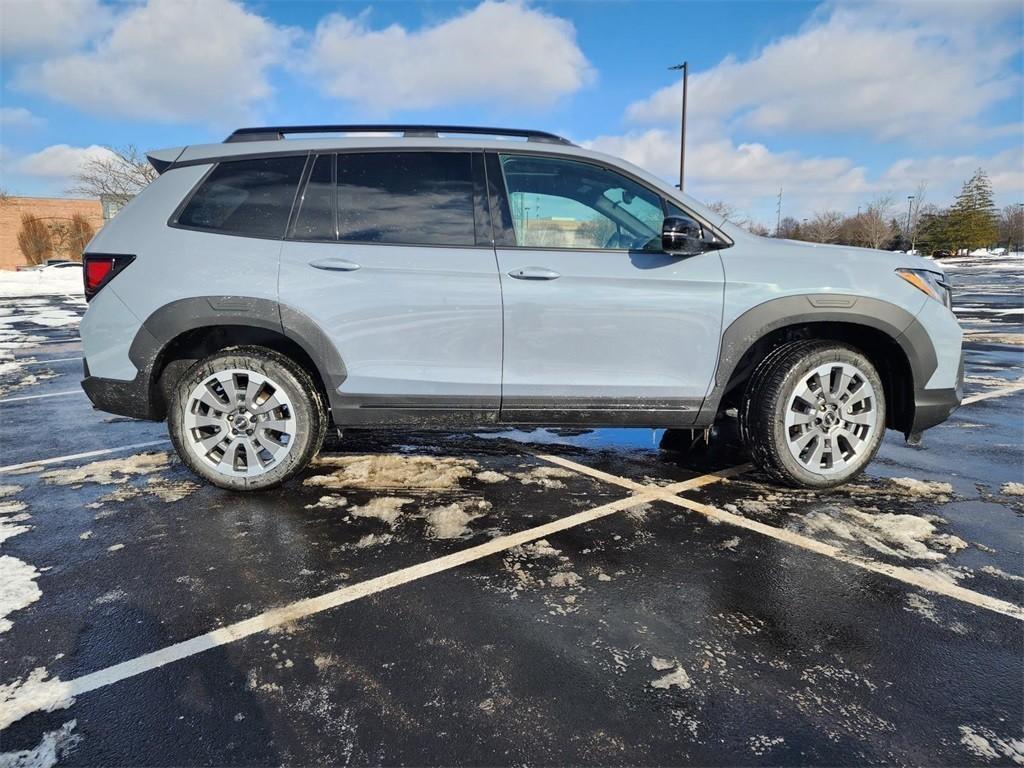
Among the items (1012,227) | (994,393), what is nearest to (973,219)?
(1012,227)

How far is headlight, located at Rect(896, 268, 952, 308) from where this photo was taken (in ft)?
11.6

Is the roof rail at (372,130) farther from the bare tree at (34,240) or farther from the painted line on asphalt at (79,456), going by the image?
the bare tree at (34,240)

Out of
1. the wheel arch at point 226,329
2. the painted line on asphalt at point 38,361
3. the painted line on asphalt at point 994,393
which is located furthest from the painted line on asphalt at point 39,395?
the painted line on asphalt at point 994,393

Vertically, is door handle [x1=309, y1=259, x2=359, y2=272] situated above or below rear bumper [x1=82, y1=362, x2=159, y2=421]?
above

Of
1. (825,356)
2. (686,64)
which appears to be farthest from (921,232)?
(825,356)

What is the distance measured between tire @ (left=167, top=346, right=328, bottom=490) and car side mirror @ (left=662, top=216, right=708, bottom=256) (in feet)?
7.25

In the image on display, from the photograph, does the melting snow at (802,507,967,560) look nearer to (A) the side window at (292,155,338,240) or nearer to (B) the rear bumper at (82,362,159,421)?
(A) the side window at (292,155,338,240)

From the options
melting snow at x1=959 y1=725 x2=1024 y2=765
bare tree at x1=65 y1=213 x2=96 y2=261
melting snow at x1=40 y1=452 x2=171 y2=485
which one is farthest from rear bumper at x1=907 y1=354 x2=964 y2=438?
bare tree at x1=65 y1=213 x2=96 y2=261

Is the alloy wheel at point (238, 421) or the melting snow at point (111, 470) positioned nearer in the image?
the alloy wheel at point (238, 421)

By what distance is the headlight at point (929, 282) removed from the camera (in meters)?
3.54

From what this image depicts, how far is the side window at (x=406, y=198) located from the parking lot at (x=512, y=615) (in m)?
1.53

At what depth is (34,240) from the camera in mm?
43188

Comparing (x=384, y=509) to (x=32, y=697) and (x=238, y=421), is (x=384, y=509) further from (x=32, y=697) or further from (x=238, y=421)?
(x=32, y=697)

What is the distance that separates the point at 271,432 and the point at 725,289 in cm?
280
